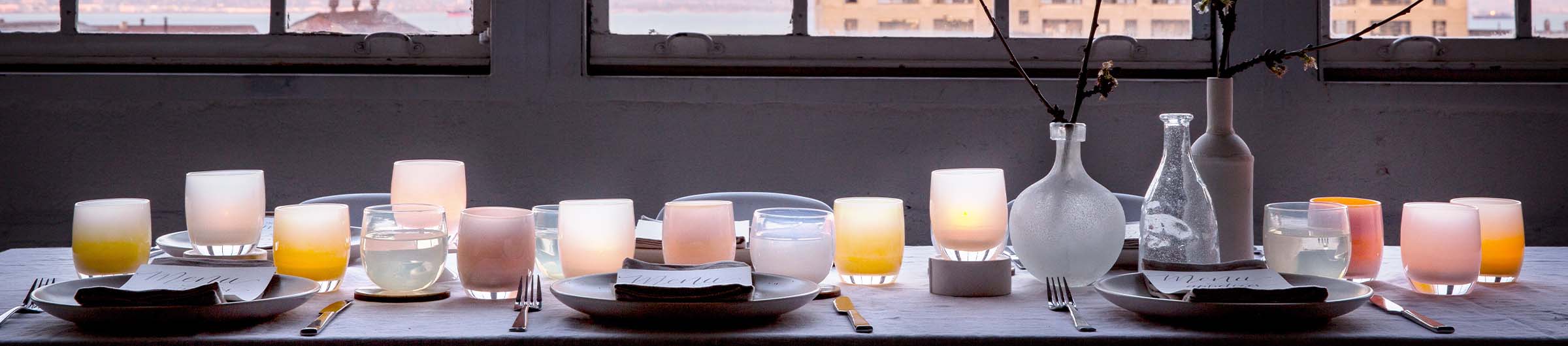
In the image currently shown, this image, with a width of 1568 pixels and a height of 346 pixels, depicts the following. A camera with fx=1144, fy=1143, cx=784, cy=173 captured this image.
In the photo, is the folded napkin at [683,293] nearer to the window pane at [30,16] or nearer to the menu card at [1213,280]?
the menu card at [1213,280]

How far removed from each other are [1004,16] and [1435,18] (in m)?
1.06

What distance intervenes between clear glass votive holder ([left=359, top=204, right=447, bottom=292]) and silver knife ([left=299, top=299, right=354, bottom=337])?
4 cm

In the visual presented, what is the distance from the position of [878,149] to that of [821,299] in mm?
1636

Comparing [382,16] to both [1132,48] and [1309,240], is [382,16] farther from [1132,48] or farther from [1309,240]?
[1309,240]

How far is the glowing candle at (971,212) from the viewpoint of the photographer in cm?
128

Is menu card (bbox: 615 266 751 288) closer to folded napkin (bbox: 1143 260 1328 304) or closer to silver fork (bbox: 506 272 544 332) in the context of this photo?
silver fork (bbox: 506 272 544 332)

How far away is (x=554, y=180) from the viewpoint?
8.90ft

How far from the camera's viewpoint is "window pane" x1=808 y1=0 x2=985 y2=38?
9.04ft

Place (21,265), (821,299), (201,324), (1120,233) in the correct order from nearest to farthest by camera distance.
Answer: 1. (201,324)
2. (821,299)
3. (1120,233)
4. (21,265)

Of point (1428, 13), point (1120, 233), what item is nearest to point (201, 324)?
point (1120, 233)

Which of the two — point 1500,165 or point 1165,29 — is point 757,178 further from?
point 1500,165

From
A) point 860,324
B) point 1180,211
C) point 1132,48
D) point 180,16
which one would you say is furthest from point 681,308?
point 180,16

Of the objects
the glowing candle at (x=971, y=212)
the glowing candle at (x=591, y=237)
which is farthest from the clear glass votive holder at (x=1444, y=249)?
the glowing candle at (x=591, y=237)

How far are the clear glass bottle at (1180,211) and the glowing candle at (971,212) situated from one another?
6.4 inches
